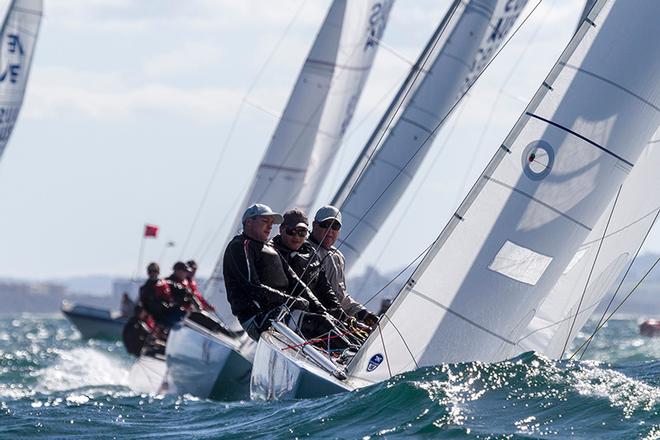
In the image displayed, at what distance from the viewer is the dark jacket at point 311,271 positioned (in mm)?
7602

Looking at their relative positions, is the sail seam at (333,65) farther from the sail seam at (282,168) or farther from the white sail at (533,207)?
the white sail at (533,207)

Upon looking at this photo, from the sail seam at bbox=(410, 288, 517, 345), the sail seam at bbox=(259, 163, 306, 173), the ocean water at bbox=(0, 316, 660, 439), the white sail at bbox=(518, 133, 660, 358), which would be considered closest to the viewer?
the ocean water at bbox=(0, 316, 660, 439)

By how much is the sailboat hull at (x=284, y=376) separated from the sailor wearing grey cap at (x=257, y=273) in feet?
0.54

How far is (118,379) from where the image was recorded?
46.9ft

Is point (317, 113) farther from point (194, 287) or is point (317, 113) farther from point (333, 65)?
point (194, 287)

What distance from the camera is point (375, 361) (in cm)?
653

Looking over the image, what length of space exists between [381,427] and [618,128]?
2.02 m

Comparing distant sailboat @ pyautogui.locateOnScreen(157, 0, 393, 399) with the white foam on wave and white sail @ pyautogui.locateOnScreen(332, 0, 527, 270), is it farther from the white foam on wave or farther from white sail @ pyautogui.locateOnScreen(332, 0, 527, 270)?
white sail @ pyautogui.locateOnScreen(332, 0, 527, 270)

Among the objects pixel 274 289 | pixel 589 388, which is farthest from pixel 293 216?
pixel 589 388

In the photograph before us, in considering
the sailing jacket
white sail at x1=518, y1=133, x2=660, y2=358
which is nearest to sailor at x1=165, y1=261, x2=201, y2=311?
the sailing jacket

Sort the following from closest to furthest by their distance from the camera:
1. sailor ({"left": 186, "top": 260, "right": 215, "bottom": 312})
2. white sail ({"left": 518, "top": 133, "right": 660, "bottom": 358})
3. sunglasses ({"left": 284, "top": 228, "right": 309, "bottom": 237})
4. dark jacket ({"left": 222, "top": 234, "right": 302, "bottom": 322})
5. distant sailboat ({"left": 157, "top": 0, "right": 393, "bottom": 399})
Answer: white sail ({"left": 518, "top": 133, "right": 660, "bottom": 358}), dark jacket ({"left": 222, "top": 234, "right": 302, "bottom": 322}), sunglasses ({"left": 284, "top": 228, "right": 309, "bottom": 237}), sailor ({"left": 186, "top": 260, "right": 215, "bottom": 312}), distant sailboat ({"left": 157, "top": 0, "right": 393, "bottom": 399})

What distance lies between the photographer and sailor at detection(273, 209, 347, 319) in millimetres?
7570

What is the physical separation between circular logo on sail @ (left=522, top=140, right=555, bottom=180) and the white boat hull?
151 inches

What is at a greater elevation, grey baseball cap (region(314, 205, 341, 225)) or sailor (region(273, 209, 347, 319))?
grey baseball cap (region(314, 205, 341, 225))
